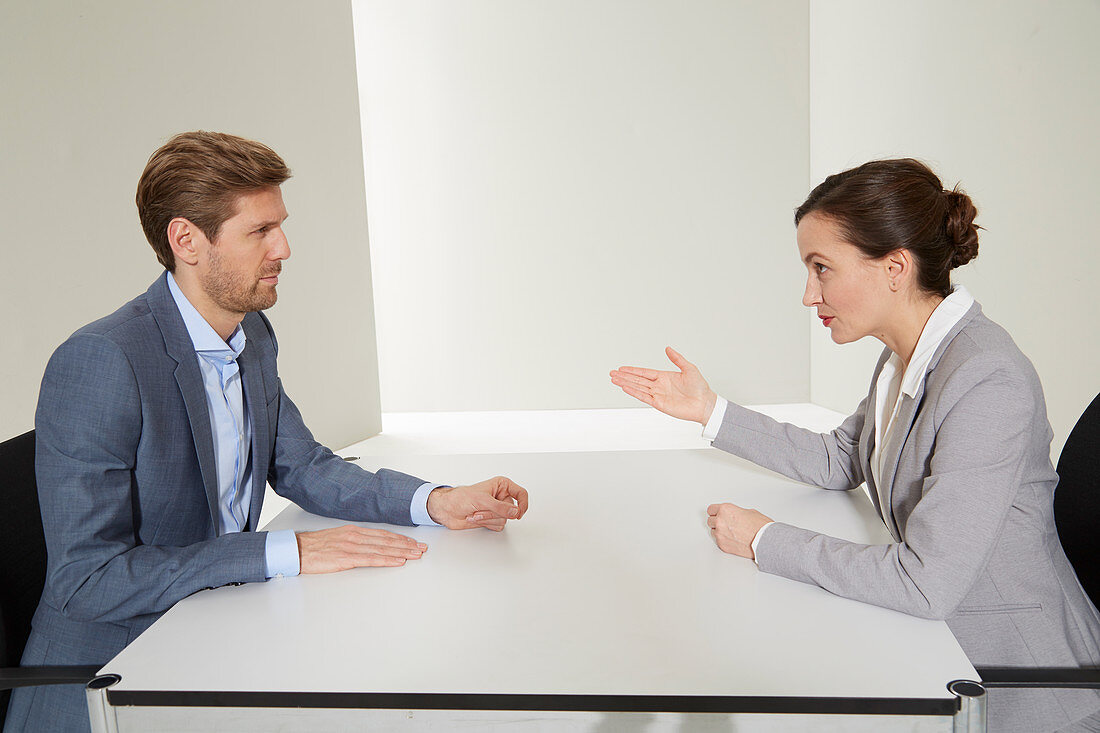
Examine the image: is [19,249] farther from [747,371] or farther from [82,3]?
[747,371]

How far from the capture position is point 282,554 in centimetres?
135

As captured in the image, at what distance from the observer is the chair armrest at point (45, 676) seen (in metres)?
1.13

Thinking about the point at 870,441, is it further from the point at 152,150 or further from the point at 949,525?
the point at 152,150

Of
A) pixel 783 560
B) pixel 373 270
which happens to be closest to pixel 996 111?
pixel 783 560

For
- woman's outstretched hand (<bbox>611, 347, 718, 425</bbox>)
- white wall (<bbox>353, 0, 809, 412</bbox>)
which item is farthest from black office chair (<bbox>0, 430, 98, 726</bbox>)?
white wall (<bbox>353, 0, 809, 412</bbox>)

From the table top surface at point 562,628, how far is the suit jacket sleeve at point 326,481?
7 cm

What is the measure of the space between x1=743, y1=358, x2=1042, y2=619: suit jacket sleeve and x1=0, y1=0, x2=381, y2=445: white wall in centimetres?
285

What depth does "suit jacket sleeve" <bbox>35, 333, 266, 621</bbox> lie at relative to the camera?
1305 mm

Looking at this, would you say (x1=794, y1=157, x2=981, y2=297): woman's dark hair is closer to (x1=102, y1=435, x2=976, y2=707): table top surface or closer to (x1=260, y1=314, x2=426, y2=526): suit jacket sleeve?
(x1=102, y1=435, x2=976, y2=707): table top surface

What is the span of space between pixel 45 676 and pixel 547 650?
26.0 inches

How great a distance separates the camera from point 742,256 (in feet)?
21.1

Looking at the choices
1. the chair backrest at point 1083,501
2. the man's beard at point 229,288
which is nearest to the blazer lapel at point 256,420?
the man's beard at point 229,288

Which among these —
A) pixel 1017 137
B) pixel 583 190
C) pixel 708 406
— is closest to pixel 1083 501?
pixel 708 406

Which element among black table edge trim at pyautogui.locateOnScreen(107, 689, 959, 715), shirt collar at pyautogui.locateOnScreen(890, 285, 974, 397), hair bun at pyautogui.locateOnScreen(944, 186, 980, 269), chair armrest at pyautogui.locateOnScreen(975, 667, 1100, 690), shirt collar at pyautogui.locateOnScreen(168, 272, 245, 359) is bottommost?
chair armrest at pyautogui.locateOnScreen(975, 667, 1100, 690)
